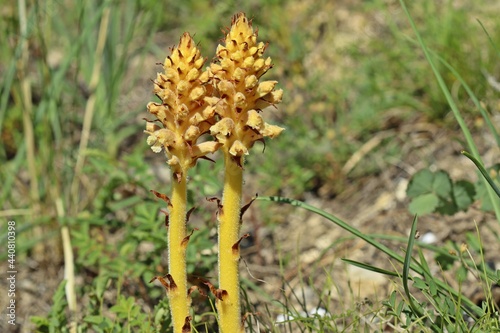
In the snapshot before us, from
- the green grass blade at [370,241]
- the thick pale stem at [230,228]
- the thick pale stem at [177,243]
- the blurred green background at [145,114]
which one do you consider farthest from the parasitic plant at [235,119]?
the blurred green background at [145,114]

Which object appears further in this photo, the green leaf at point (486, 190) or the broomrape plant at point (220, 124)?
the green leaf at point (486, 190)

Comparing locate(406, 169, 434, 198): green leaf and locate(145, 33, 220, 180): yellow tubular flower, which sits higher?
locate(406, 169, 434, 198): green leaf

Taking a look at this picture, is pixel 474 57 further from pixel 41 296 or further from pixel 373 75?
pixel 41 296

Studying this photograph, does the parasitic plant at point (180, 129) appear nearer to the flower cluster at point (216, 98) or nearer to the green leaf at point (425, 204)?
the flower cluster at point (216, 98)

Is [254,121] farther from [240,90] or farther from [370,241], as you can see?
[370,241]

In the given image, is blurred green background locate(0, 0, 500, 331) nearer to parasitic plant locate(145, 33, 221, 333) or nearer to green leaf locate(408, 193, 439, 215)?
parasitic plant locate(145, 33, 221, 333)

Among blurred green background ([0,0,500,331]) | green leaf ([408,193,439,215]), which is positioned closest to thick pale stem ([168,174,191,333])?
blurred green background ([0,0,500,331])

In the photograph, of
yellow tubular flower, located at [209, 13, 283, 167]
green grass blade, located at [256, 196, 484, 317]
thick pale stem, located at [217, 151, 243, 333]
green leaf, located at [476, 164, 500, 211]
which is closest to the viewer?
yellow tubular flower, located at [209, 13, 283, 167]

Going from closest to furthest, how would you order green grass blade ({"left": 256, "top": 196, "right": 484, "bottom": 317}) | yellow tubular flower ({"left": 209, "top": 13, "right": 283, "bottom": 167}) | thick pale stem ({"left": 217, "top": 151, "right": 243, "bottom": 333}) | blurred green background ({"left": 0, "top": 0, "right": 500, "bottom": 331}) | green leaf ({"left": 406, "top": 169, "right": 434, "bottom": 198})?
1. yellow tubular flower ({"left": 209, "top": 13, "right": 283, "bottom": 167})
2. thick pale stem ({"left": 217, "top": 151, "right": 243, "bottom": 333})
3. green grass blade ({"left": 256, "top": 196, "right": 484, "bottom": 317})
4. green leaf ({"left": 406, "top": 169, "right": 434, "bottom": 198})
5. blurred green background ({"left": 0, "top": 0, "right": 500, "bottom": 331})
